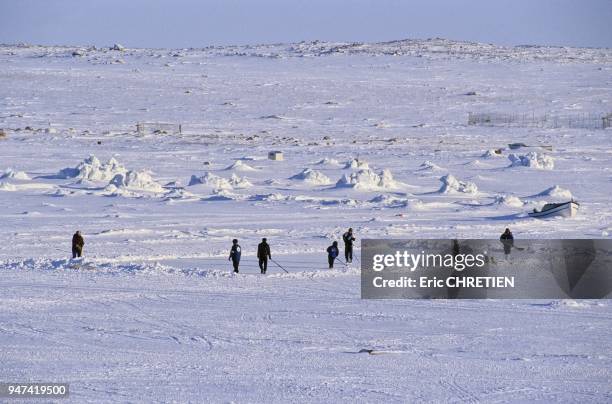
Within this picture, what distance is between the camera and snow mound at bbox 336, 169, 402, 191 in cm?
3606

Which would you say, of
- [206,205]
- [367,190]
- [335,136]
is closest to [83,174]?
[206,205]

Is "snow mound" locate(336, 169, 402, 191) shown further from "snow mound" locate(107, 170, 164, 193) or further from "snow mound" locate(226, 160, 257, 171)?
"snow mound" locate(107, 170, 164, 193)

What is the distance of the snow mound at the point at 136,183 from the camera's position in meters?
34.9

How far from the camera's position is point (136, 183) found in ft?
115

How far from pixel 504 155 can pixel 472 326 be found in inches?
1262

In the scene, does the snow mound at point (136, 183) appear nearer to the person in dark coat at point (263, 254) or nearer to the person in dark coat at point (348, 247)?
the person in dark coat at point (348, 247)

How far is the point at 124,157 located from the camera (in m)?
46.2

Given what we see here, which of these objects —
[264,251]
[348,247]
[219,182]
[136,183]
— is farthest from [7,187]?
[264,251]

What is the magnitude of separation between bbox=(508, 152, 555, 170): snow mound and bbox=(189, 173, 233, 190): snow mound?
42.3 feet

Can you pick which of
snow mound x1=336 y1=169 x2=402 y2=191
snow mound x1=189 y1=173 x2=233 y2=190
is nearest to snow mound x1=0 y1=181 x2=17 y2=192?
snow mound x1=189 y1=173 x2=233 y2=190

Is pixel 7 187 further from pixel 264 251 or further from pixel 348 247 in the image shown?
pixel 264 251

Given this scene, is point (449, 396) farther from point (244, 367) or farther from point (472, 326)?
point (472, 326)

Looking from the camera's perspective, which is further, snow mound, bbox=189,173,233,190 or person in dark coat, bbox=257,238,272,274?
snow mound, bbox=189,173,233,190

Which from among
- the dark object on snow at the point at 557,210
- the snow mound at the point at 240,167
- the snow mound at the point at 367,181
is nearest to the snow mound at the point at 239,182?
the snow mound at the point at 367,181
